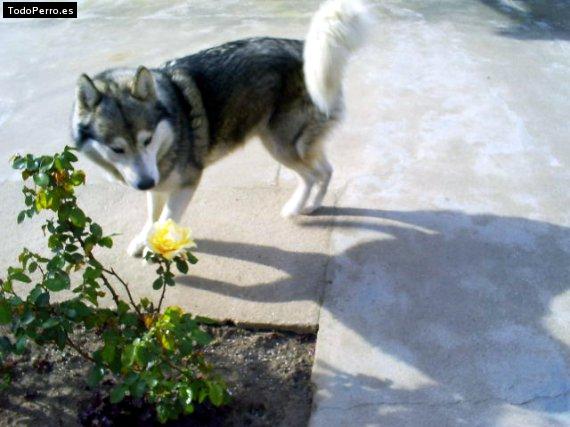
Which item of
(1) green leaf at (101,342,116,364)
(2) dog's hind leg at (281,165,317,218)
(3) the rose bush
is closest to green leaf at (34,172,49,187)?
(3) the rose bush

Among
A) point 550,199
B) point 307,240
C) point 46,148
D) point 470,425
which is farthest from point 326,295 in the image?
point 46,148

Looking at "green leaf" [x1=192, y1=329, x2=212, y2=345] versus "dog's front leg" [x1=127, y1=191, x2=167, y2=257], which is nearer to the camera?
"green leaf" [x1=192, y1=329, x2=212, y2=345]

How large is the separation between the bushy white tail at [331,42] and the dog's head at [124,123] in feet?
2.50

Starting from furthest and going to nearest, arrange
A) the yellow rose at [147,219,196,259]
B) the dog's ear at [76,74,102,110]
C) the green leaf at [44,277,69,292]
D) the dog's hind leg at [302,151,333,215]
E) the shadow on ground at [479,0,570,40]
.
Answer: the shadow on ground at [479,0,570,40] < the dog's hind leg at [302,151,333,215] < the dog's ear at [76,74,102,110] < the green leaf at [44,277,69,292] < the yellow rose at [147,219,196,259]

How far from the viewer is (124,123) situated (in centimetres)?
238

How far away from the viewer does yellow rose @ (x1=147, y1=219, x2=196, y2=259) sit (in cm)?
165

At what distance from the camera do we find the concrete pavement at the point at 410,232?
2221 mm

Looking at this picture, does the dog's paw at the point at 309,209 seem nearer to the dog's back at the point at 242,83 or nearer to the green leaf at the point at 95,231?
the dog's back at the point at 242,83

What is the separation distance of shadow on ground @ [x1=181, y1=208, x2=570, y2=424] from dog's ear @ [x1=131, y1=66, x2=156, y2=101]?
34.7 inches

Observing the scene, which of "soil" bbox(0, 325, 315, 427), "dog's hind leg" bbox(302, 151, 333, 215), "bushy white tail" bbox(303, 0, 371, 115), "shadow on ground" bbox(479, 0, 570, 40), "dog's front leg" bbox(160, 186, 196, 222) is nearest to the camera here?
"soil" bbox(0, 325, 315, 427)

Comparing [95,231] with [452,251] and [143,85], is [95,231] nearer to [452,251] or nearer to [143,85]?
[143,85]

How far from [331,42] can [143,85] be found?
36.2 inches

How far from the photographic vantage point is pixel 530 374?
2213 millimetres

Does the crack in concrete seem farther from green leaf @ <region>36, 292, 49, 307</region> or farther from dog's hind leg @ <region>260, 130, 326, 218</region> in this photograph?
dog's hind leg @ <region>260, 130, 326, 218</region>
